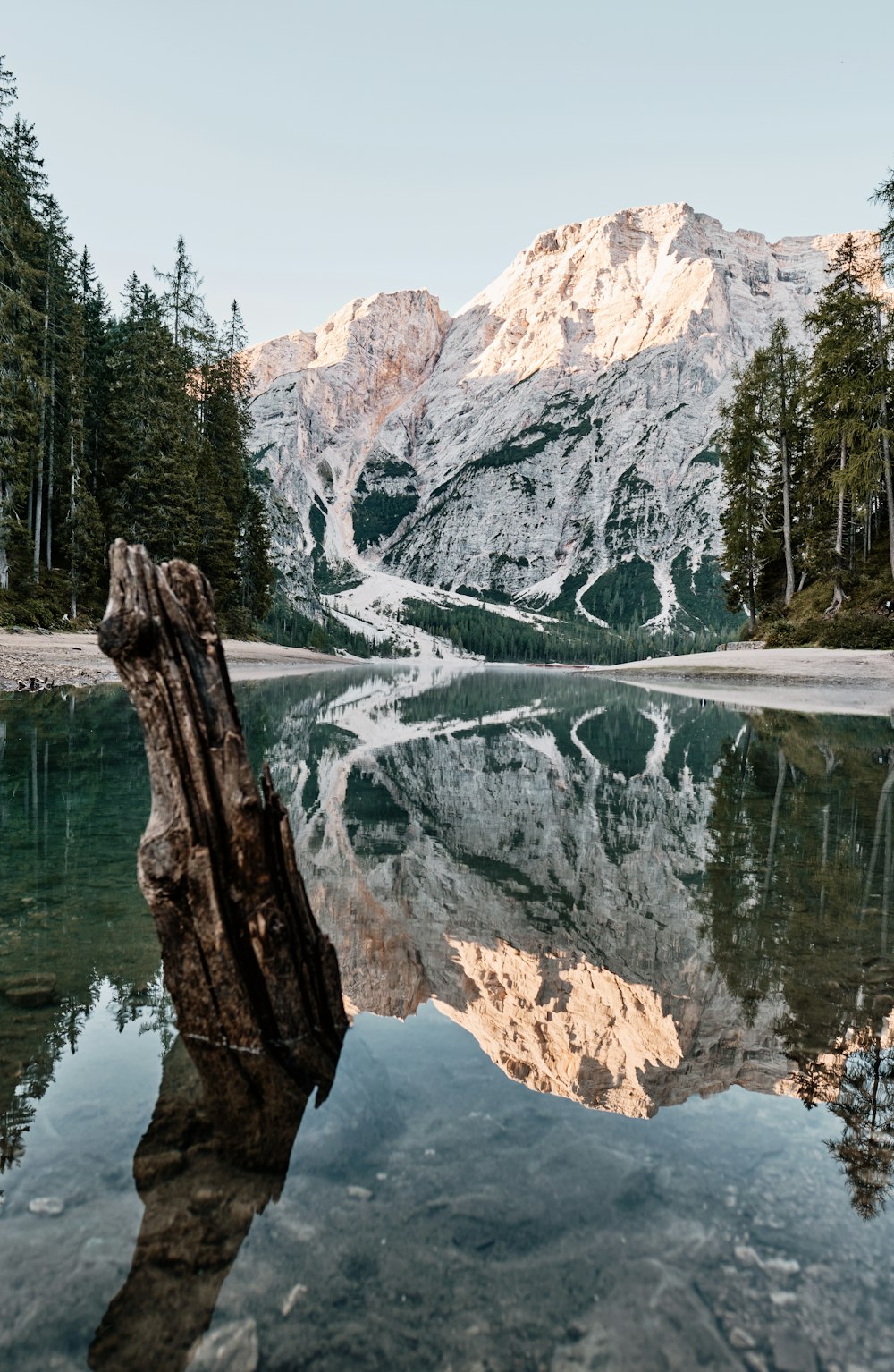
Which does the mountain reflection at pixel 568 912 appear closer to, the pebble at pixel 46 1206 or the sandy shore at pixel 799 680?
the pebble at pixel 46 1206

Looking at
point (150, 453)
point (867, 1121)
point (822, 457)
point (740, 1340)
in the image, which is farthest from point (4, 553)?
point (822, 457)

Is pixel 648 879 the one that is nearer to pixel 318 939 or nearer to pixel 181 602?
pixel 318 939

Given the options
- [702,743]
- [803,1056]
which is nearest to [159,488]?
[702,743]

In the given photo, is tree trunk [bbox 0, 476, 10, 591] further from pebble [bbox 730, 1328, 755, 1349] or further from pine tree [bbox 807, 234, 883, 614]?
pine tree [bbox 807, 234, 883, 614]

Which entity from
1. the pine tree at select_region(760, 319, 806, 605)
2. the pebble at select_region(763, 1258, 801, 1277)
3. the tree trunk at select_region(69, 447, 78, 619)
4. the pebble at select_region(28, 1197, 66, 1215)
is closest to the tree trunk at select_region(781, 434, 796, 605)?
the pine tree at select_region(760, 319, 806, 605)

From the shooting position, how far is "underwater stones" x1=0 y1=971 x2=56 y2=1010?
17.7 ft

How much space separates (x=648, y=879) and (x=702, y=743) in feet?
42.2

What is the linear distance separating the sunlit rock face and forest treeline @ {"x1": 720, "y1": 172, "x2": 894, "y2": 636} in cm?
2819

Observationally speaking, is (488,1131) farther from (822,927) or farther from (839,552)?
(839,552)

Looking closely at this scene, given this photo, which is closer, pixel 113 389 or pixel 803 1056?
pixel 803 1056

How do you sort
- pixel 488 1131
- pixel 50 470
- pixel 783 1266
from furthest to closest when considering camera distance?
pixel 50 470, pixel 488 1131, pixel 783 1266

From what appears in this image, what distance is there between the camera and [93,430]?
52312 millimetres

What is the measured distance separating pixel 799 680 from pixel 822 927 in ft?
109

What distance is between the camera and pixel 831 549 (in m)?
41.0
